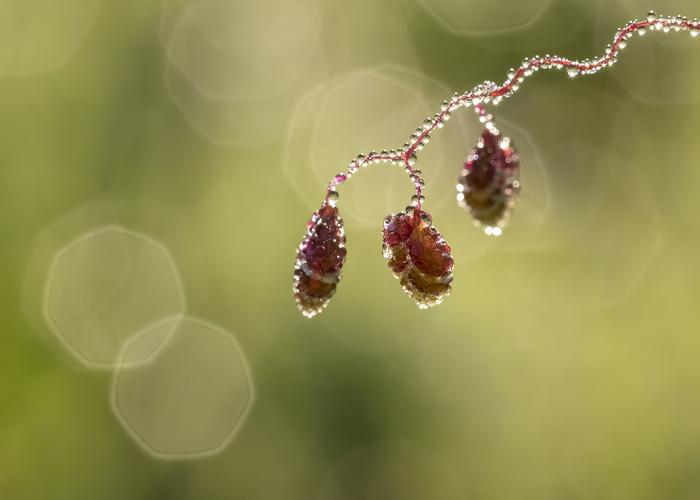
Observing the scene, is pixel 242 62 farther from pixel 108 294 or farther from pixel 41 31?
pixel 108 294

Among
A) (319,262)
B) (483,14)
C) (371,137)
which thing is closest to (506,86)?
(319,262)

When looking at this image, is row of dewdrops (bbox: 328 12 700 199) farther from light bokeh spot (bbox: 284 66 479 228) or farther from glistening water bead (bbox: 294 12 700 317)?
light bokeh spot (bbox: 284 66 479 228)

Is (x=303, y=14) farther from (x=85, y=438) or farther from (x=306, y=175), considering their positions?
(x=85, y=438)

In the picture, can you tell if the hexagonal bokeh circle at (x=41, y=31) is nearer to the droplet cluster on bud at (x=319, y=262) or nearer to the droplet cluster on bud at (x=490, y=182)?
the droplet cluster on bud at (x=319, y=262)

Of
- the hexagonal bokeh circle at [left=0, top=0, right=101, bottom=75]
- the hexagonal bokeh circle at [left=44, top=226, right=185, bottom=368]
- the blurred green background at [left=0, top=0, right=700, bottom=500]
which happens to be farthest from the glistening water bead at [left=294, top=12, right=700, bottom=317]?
the hexagonal bokeh circle at [left=0, top=0, right=101, bottom=75]

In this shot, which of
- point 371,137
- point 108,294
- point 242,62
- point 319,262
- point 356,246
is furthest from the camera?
point 242,62

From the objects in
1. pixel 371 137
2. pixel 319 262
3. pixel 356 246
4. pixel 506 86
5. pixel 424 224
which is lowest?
pixel 319 262

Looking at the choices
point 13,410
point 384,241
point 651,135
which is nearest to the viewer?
point 384,241

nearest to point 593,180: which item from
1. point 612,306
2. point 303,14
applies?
point 612,306
